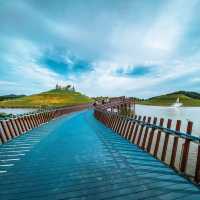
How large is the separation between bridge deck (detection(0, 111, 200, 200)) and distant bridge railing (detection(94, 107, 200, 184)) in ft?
0.96

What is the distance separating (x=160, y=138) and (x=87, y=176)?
13.3 ft

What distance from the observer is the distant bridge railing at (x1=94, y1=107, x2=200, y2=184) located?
16.7 ft

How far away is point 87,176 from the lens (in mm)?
4699

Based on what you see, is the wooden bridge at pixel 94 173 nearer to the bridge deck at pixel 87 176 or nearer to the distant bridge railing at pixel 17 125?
the bridge deck at pixel 87 176

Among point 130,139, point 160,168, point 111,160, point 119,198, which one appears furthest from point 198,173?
point 130,139

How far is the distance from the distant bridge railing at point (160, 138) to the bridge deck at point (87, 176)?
29cm

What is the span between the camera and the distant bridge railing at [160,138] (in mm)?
5098

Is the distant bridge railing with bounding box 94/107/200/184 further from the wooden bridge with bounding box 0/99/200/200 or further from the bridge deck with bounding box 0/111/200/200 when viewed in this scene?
the bridge deck with bounding box 0/111/200/200

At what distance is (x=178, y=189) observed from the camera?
407 cm

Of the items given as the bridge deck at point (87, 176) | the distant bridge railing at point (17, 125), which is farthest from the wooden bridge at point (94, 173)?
the distant bridge railing at point (17, 125)

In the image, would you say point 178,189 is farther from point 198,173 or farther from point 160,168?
point 160,168

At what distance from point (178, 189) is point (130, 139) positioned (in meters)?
5.68

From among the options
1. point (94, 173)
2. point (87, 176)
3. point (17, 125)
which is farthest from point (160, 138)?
point (17, 125)

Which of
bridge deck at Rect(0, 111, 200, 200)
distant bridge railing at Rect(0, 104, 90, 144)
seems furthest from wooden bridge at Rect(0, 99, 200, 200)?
distant bridge railing at Rect(0, 104, 90, 144)
